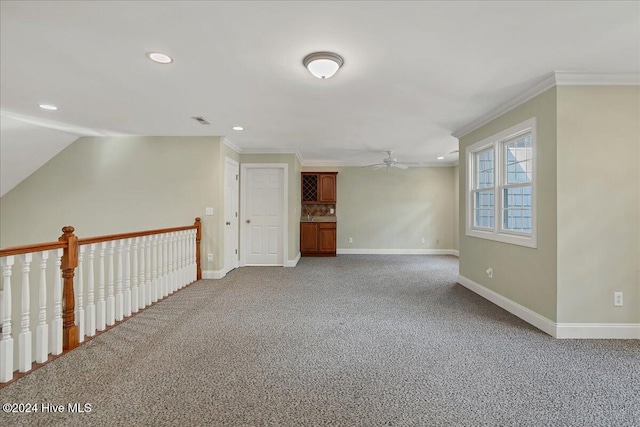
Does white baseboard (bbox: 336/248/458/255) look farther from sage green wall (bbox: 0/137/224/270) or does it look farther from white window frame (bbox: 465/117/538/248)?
sage green wall (bbox: 0/137/224/270)

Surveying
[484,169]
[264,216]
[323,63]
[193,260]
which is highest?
[323,63]

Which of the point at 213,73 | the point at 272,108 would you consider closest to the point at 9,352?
the point at 213,73

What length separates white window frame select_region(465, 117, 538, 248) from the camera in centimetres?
300

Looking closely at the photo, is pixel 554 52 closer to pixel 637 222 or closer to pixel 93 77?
pixel 637 222

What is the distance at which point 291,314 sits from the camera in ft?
10.7

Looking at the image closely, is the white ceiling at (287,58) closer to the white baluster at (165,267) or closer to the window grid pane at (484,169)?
the window grid pane at (484,169)

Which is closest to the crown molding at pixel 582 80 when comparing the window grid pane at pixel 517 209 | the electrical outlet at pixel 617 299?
the window grid pane at pixel 517 209

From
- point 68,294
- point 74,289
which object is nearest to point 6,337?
point 68,294

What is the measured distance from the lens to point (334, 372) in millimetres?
2066

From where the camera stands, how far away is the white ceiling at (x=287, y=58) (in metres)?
1.83

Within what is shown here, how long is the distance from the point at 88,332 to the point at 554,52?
457 centimetres

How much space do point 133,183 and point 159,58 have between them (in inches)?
125

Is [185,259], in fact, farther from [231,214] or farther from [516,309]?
[516,309]

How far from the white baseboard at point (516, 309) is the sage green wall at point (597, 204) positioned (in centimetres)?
16
